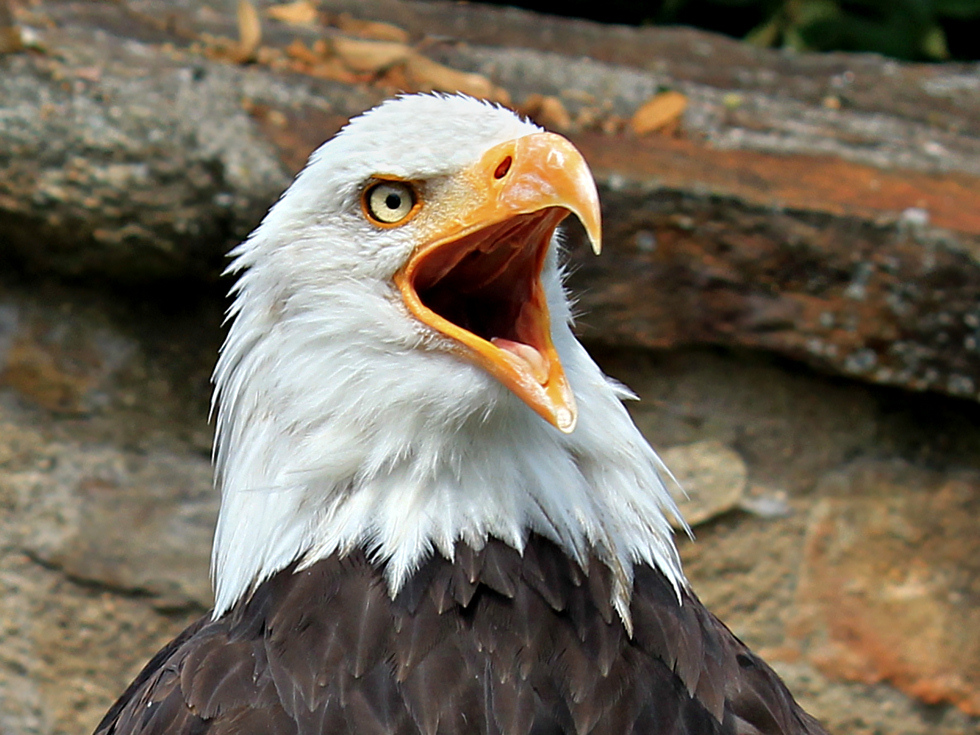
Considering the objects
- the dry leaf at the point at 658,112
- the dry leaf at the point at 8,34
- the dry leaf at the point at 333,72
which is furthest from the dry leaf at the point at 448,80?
the dry leaf at the point at 8,34

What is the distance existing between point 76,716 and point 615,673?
202cm

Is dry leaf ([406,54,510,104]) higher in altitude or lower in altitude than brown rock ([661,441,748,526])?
higher

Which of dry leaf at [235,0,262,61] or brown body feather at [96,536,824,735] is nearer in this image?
brown body feather at [96,536,824,735]

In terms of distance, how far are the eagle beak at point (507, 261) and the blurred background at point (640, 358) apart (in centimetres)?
113

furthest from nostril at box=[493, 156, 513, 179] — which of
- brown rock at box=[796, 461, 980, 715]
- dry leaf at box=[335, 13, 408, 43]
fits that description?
dry leaf at box=[335, 13, 408, 43]

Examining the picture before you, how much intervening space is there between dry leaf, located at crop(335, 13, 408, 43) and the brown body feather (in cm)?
260

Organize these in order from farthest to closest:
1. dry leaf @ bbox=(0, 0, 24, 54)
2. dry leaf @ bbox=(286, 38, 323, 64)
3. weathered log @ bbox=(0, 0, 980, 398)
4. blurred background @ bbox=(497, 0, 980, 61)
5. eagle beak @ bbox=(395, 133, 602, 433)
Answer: blurred background @ bbox=(497, 0, 980, 61) → dry leaf @ bbox=(286, 38, 323, 64) → dry leaf @ bbox=(0, 0, 24, 54) → weathered log @ bbox=(0, 0, 980, 398) → eagle beak @ bbox=(395, 133, 602, 433)

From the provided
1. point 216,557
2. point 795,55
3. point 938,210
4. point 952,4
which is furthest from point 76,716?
point 952,4

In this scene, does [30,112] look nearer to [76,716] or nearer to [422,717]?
[76,716]

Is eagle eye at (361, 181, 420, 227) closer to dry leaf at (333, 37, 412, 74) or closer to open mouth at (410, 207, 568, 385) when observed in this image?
open mouth at (410, 207, 568, 385)

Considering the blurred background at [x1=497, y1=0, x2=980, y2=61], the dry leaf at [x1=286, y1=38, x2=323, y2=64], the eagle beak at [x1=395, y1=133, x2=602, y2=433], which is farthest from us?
the blurred background at [x1=497, y1=0, x2=980, y2=61]

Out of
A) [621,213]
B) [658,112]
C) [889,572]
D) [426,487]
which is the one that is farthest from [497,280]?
[658,112]

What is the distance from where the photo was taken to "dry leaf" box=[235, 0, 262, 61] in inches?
134

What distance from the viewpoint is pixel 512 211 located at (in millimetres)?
1503
